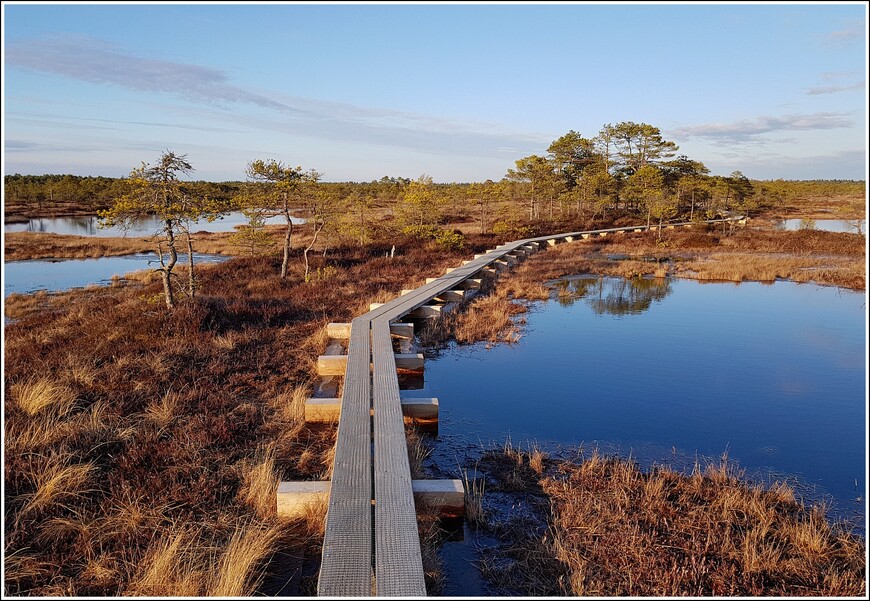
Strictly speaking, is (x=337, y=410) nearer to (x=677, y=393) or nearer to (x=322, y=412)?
(x=322, y=412)

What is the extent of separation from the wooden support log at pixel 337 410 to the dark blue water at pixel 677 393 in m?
0.35

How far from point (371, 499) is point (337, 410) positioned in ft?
8.42

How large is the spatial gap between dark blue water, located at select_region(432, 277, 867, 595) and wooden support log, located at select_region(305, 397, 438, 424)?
0.35 meters

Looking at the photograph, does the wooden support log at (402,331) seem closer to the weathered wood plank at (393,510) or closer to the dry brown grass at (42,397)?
the weathered wood plank at (393,510)

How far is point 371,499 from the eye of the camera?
3.98 m

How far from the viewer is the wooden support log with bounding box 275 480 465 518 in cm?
433

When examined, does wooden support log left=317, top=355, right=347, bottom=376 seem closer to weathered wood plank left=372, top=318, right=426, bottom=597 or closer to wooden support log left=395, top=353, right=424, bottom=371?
wooden support log left=395, top=353, right=424, bottom=371

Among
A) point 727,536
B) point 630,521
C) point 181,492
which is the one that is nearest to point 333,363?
point 181,492

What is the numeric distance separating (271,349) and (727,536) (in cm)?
770

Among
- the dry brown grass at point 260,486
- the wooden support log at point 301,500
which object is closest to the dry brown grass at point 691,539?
the wooden support log at point 301,500

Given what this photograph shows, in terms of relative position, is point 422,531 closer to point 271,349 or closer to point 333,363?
point 333,363

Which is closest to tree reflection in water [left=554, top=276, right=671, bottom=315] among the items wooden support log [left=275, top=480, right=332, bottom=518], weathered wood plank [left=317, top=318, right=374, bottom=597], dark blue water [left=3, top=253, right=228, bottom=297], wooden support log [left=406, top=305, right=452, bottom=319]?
wooden support log [left=406, top=305, right=452, bottom=319]

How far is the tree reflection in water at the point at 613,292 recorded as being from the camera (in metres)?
14.5

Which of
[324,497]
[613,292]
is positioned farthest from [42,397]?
[613,292]
